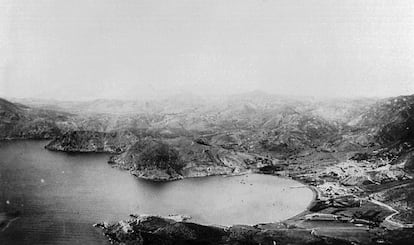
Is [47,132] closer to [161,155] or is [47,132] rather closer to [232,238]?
[161,155]

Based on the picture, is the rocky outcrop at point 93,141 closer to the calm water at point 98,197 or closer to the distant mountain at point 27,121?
the distant mountain at point 27,121

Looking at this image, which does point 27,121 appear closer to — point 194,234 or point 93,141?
point 93,141

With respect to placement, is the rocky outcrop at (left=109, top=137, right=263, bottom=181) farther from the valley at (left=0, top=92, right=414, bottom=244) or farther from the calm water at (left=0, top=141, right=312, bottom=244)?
the calm water at (left=0, top=141, right=312, bottom=244)

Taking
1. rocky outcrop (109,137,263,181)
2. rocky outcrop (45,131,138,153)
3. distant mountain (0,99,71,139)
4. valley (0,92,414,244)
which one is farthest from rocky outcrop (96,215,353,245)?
distant mountain (0,99,71,139)

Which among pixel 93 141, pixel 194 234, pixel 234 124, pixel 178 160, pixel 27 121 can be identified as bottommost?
pixel 194 234

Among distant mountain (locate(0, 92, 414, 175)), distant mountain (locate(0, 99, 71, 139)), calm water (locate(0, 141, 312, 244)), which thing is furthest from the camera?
distant mountain (locate(0, 99, 71, 139))

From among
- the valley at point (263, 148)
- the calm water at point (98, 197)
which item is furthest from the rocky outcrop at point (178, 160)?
the calm water at point (98, 197)

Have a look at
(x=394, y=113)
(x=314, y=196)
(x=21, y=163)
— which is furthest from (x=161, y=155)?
(x=394, y=113)

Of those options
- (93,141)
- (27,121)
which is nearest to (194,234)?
(93,141)
